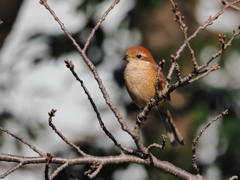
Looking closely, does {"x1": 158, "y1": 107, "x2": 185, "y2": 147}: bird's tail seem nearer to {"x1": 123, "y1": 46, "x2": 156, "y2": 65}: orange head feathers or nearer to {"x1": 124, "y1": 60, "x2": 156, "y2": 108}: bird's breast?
{"x1": 124, "y1": 60, "x2": 156, "y2": 108}: bird's breast

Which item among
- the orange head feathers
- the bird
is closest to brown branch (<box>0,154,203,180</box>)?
the bird

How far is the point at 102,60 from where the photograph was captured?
8820 millimetres

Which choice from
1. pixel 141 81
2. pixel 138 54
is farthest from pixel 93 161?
pixel 138 54

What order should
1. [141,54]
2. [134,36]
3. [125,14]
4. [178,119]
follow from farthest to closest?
1. [178,119]
2. [134,36]
3. [125,14]
4. [141,54]

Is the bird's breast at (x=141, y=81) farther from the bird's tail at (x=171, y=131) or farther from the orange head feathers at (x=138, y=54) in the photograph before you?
the bird's tail at (x=171, y=131)

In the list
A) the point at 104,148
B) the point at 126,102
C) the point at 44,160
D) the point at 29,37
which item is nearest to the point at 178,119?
the point at 126,102

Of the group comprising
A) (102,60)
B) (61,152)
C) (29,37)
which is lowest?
(61,152)

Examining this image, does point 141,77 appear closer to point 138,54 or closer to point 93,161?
point 138,54

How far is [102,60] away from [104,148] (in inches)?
58.3

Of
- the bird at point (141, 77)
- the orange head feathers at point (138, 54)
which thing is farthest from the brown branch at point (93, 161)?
the orange head feathers at point (138, 54)

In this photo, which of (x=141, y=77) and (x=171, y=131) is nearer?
(x=141, y=77)

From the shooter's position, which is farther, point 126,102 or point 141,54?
point 126,102

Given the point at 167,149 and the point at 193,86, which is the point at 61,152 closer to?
the point at 167,149

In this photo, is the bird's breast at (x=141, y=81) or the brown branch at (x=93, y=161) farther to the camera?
the bird's breast at (x=141, y=81)
